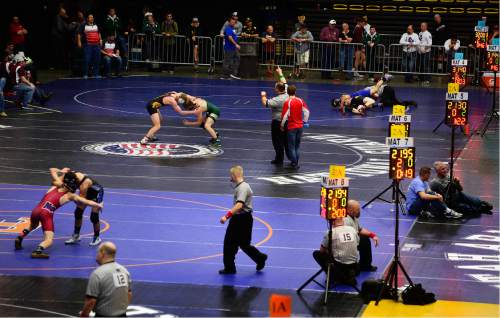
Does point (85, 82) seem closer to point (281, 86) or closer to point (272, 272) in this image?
point (281, 86)

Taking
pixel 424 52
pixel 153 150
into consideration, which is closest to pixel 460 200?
pixel 153 150

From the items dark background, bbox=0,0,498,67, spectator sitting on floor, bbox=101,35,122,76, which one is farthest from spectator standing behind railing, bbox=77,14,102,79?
dark background, bbox=0,0,498,67

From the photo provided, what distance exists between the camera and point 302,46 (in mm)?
41969

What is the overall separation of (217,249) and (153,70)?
85.0 feet

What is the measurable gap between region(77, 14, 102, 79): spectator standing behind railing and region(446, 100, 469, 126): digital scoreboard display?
19311 mm

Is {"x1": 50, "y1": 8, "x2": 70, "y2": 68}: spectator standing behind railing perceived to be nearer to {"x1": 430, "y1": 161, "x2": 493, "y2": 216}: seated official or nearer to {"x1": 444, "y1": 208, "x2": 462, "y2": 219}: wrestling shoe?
{"x1": 430, "y1": 161, "x2": 493, "y2": 216}: seated official

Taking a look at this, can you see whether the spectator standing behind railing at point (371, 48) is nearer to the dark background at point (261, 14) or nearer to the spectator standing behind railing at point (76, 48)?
the dark background at point (261, 14)

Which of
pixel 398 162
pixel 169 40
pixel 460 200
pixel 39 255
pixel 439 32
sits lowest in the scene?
pixel 39 255

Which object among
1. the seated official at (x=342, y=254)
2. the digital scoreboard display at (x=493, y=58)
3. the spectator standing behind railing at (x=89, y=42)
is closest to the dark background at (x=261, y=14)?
the spectator standing behind railing at (x=89, y=42)

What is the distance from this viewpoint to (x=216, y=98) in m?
36.8

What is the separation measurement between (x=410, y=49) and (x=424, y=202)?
21.0 metres

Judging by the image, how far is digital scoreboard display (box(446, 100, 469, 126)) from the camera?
23125 millimetres

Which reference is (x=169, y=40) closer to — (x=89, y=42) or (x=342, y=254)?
(x=89, y=42)

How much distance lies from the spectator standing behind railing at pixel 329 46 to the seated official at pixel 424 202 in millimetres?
21424
